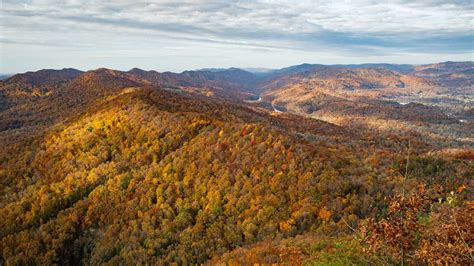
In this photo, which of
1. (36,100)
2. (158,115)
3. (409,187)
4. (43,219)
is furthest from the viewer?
(36,100)

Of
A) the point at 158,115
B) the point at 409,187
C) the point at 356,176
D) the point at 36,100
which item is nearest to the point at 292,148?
the point at 356,176

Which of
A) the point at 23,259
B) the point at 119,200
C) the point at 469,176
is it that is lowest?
the point at 23,259

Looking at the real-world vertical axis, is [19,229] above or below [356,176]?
below

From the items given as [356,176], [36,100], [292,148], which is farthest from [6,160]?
[36,100]

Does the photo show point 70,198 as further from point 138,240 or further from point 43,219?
point 138,240

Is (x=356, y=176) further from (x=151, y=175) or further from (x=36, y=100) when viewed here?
(x=36, y=100)

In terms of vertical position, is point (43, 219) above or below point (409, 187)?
below

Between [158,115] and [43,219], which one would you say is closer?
[43,219]

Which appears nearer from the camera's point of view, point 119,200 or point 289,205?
point 289,205

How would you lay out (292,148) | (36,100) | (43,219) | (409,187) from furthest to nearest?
(36,100)
(43,219)
(292,148)
(409,187)
